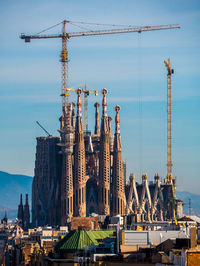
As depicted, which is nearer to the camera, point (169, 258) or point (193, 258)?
point (193, 258)

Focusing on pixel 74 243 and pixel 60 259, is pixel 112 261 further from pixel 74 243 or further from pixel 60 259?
pixel 74 243

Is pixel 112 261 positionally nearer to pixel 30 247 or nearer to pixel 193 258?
pixel 193 258

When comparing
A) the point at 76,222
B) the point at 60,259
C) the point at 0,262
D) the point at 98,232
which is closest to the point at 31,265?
the point at 98,232

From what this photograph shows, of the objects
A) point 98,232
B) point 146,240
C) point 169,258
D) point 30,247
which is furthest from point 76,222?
point 169,258

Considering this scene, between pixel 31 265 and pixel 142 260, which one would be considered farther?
pixel 31 265

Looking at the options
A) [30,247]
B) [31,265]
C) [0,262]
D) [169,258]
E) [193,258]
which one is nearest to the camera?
[193,258]

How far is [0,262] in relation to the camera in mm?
138250

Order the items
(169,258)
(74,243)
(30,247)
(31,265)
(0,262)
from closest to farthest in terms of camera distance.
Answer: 1. (169,258)
2. (74,243)
3. (31,265)
4. (30,247)
5. (0,262)

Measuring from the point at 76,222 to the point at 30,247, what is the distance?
6814 centimetres

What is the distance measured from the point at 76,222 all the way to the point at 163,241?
111 metres

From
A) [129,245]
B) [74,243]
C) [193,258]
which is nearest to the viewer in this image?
[193,258]

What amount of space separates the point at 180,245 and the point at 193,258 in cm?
800

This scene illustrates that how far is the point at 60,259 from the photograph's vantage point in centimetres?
7025

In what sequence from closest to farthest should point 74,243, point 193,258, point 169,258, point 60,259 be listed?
point 193,258 → point 169,258 → point 60,259 → point 74,243
